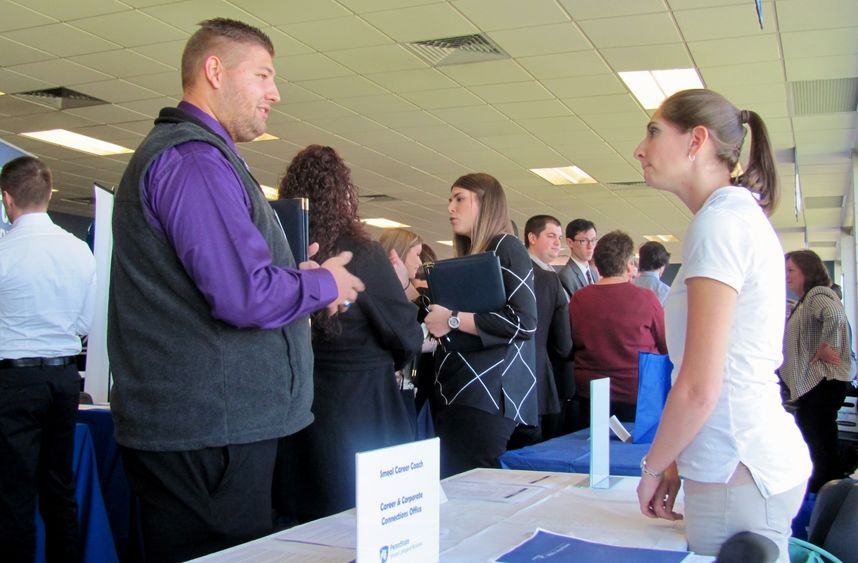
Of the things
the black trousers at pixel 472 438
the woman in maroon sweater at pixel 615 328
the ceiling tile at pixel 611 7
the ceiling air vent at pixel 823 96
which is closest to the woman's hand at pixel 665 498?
the black trousers at pixel 472 438

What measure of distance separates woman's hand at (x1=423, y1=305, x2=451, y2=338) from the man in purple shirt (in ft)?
3.38

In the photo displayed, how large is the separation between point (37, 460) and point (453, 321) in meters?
1.47

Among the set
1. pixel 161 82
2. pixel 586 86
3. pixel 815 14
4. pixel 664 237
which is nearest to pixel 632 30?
pixel 815 14

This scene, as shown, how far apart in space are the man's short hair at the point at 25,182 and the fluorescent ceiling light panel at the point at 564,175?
750 centimetres

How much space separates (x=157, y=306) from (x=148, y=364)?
0.33 ft

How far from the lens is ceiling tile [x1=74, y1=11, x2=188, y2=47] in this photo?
5.33 m

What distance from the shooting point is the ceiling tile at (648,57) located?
574 centimetres

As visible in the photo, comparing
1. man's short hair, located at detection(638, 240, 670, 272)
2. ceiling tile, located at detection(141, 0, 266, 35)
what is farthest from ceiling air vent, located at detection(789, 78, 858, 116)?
ceiling tile, located at detection(141, 0, 266, 35)

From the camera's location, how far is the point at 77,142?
898 centimetres

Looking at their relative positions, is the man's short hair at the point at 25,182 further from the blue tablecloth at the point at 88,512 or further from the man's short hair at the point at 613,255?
the man's short hair at the point at 613,255

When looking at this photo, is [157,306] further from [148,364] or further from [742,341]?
[742,341]

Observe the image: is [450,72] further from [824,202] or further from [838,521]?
[824,202]

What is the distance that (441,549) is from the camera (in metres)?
1.26

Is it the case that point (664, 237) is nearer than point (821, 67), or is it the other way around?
point (821, 67)
